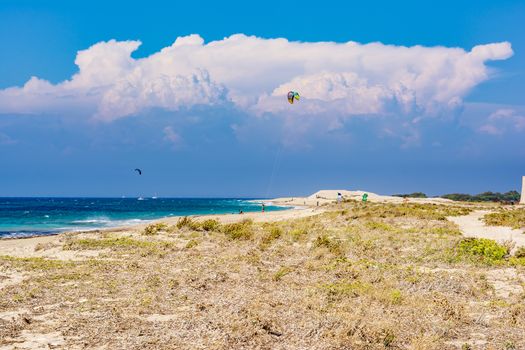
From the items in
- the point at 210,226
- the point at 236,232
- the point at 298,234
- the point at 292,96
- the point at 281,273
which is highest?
the point at 292,96

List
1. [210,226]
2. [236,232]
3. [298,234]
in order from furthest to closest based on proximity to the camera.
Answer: [210,226] < [236,232] < [298,234]

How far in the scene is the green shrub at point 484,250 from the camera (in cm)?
2002

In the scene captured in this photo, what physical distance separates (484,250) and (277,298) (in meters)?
11.9

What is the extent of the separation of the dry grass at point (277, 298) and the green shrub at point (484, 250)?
52 mm

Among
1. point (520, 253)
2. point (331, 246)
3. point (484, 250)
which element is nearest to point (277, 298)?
point (331, 246)

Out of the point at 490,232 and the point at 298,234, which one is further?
the point at 490,232

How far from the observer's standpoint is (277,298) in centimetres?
1277

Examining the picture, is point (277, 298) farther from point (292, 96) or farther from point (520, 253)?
point (292, 96)

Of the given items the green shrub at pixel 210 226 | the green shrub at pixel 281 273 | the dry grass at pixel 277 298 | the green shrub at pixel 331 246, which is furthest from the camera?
the green shrub at pixel 210 226

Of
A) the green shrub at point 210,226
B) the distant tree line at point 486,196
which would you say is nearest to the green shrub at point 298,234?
the green shrub at point 210,226

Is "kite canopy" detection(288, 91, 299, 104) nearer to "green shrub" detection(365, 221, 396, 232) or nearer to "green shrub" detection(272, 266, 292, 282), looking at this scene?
"green shrub" detection(365, 221, 396, 232)

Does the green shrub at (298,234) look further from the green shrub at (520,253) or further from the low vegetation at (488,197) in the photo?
the low vegetation at (488,197)

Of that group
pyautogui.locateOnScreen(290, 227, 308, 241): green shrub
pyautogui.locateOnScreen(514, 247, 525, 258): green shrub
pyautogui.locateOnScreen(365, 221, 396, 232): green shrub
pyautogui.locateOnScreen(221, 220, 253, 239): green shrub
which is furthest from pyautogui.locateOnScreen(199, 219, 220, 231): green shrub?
pyautogui.locateOnScreen(514, 247, 525, 258): green shrub

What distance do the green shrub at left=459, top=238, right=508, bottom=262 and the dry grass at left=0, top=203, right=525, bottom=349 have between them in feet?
0.17
